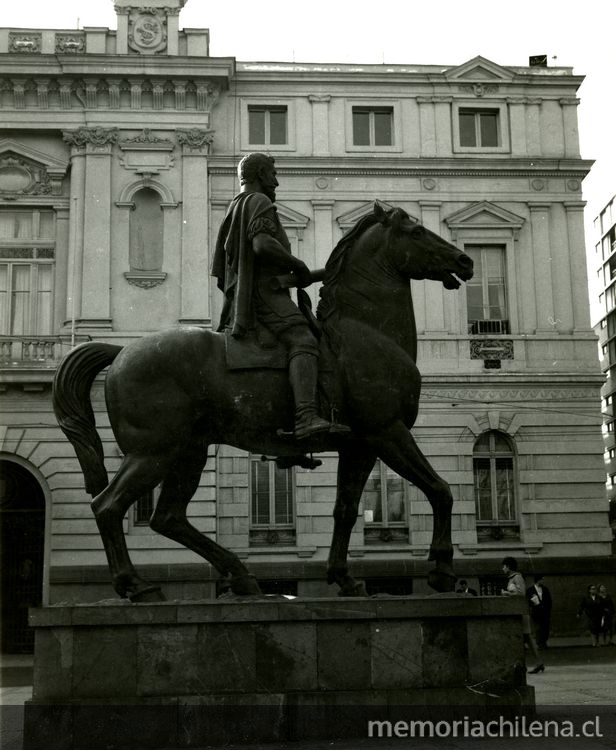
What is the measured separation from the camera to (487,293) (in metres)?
29.4

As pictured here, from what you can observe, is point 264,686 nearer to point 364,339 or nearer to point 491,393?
point 364,339

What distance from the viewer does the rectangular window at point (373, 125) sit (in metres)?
30.0

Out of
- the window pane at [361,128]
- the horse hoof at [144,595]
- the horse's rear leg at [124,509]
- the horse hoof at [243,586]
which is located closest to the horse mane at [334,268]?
the horse's rear leg at [124,509]

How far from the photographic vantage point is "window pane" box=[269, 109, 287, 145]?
29859mm

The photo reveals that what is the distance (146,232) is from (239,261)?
20141mm

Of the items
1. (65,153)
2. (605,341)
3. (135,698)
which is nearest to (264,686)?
(135,698)

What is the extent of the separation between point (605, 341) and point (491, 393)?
183 ft

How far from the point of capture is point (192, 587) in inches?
1019

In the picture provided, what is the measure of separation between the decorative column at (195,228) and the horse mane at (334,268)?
60.6 ft

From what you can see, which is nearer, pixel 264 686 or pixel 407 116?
pixel 264 686

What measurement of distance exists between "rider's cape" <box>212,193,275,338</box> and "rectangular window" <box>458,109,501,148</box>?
21.9m

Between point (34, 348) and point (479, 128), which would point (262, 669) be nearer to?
point (34, 348)

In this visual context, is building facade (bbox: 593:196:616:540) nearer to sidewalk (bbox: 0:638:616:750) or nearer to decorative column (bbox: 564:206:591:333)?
decorative column (bbox: 564:206:591:333)

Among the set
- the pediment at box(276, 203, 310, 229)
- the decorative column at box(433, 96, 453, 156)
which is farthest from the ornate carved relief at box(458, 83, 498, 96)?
the pediment at box(276, 203, 310, 229)
